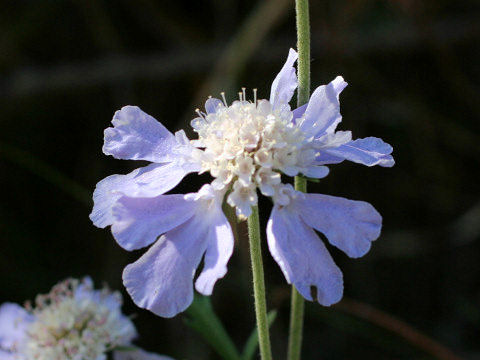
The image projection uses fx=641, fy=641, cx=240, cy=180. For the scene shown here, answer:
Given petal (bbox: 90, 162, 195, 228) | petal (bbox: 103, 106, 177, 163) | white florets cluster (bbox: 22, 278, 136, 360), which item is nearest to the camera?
petal (bbox: 90, 162, 195, 228)

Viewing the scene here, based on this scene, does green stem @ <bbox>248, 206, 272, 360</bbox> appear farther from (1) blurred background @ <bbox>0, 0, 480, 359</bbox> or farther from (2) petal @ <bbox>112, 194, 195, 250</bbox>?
(1) blurred background @ <bbox>0, 0, 480, 359</bbox>

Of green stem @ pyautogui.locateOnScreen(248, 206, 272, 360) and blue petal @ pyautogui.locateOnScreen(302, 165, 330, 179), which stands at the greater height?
blue petal @ pyautogui.locateOnScreen(302, 165, 330, 179)

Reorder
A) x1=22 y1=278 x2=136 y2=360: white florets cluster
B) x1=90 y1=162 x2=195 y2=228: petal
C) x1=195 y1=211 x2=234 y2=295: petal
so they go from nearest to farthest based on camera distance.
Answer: x1=195 y1=211 x2=234 y2=295: petal → x1=90 y1=162 x2=195 y2=228: petal → x1=22 y1=278 x2=136 y2=360: white florets cluster

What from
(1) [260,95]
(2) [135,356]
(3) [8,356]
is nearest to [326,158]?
(2) [135,356]

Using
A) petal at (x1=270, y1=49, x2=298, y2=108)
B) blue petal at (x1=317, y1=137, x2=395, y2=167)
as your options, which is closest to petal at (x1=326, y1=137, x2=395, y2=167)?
blue petal at (x1=317, y1=137, x2=395, y2=167)

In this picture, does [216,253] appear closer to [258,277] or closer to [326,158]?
[258,277]

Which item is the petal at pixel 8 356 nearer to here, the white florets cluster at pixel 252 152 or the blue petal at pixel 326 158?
the white florets cluster at pixel 252 152
